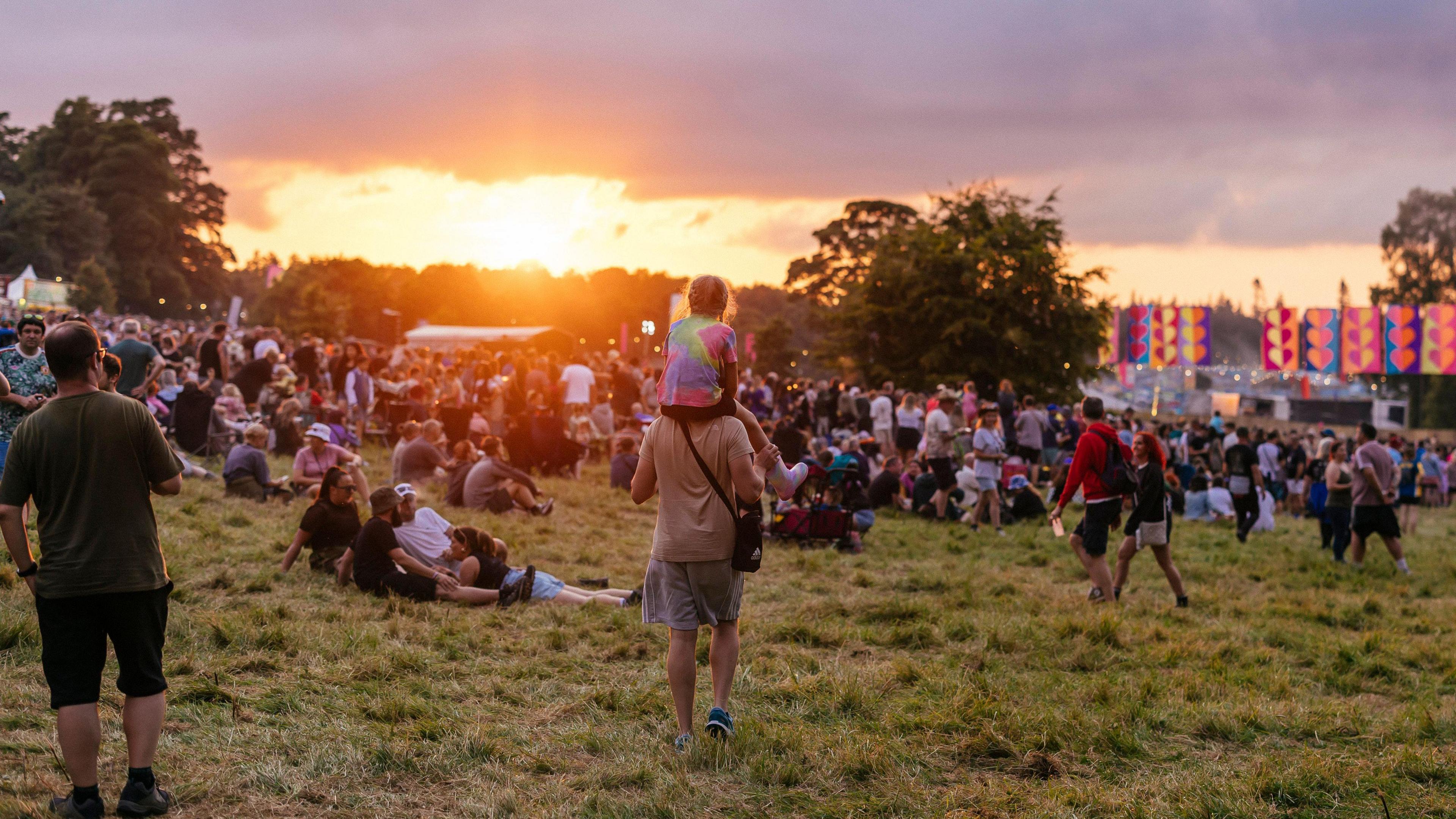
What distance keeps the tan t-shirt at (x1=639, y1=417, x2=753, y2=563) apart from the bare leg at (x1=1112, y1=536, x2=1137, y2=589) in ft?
19.9

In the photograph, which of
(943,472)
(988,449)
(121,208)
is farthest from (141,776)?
(121,208)

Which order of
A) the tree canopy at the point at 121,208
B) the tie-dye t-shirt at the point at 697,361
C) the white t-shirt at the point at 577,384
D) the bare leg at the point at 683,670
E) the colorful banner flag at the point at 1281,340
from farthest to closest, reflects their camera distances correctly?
1. the tree canopy at the point at 121,208
2. the colorful banner flag at the point at 1281,340
3. the white t-shirt at the point at 577,384
4. the bare leg at the point at 683,670
5. the tie-dye t-shirt at the point at 697,361

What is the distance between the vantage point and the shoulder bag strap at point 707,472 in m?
4.32

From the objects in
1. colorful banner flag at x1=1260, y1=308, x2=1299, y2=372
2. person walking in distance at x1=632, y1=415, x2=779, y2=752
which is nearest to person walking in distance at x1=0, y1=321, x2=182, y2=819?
person walking in distance at x1=632, y1=415, x2=779, y2=752

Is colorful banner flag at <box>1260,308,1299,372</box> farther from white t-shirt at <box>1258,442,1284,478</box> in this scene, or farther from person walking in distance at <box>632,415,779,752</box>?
person walking in distance at <box>632,415,779,752</box>

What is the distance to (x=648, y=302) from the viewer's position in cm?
10244

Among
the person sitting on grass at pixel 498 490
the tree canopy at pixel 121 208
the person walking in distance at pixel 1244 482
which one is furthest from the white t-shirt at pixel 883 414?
the tree canopy at pixel 121 208

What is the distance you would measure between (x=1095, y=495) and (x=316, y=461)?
8216mm

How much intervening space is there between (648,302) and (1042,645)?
315 feet

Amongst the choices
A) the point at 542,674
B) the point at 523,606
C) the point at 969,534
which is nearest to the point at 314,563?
the point at 523,606

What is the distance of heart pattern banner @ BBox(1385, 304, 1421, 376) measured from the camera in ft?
119

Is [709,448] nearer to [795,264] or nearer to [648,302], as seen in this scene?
[795,264]

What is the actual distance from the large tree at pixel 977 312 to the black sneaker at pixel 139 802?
85.7 feet

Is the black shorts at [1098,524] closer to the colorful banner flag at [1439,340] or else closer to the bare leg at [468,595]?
the bare leg at [468,595]
